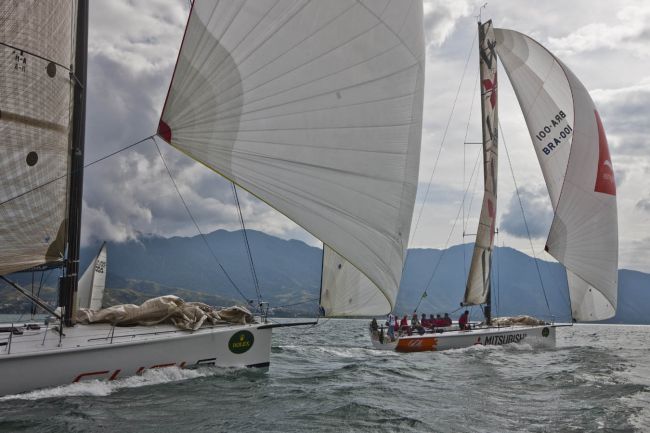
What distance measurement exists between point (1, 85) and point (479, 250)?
22638mm

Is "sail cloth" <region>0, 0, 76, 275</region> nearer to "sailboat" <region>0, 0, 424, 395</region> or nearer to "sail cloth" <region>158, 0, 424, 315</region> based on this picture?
"sailboat" <region>0, 0, 424, 395</region>

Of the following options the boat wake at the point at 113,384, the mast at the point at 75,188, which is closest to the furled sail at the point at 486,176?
the boat wake at the point at 113,384

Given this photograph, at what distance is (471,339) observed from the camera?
22031mm

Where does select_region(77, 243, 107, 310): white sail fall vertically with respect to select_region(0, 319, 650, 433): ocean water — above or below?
above

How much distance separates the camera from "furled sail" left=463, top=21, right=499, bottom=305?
87.4 ft

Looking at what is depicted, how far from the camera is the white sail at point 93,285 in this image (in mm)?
26797

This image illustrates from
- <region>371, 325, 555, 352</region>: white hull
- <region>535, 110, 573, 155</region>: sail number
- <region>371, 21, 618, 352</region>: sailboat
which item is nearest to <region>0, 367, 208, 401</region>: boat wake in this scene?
<region>371, 325, 555, 352</region>: white hull

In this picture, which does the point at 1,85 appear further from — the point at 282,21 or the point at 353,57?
the point at 353,57

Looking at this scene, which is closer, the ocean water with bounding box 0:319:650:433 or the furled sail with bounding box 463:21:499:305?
the ocean water with bounding box 0:319:650:433

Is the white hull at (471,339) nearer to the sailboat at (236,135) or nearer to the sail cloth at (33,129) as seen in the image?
the sailboat at (236,135)

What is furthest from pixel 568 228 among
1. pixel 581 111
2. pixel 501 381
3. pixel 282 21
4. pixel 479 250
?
pixel 282 21

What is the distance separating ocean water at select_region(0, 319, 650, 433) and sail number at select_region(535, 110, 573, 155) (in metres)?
15.3

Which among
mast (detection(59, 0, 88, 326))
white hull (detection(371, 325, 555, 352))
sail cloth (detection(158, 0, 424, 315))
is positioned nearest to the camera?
sail cloth (detection(158, 0, 424, 315))

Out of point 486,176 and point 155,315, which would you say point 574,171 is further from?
point 155,315
